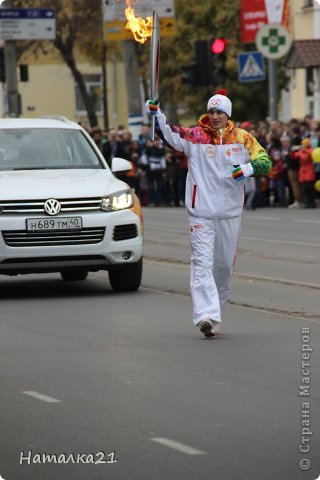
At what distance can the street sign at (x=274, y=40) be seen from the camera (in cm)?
3153

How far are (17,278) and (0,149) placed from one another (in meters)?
2.19

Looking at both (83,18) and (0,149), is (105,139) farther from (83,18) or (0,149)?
(83,18)

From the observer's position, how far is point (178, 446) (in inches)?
287

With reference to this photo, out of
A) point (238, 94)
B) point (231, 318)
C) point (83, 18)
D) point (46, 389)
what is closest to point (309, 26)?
point (238, 94)

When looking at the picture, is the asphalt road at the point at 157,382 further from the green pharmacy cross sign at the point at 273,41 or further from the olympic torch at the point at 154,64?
the green pharmacy cross sign at the point at 273,41

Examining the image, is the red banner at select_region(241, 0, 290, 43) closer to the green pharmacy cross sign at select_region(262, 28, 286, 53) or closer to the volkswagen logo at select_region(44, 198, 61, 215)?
the green pharmacy cross sign at select_region(262, 28, 286, 53)

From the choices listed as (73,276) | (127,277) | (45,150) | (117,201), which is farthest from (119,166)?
(73,276)

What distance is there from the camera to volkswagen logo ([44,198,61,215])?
14.2m

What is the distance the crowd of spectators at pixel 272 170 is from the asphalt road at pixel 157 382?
45.4 ft

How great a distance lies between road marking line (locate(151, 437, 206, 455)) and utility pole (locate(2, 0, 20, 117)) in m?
28.2

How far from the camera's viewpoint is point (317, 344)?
1094 centimetres

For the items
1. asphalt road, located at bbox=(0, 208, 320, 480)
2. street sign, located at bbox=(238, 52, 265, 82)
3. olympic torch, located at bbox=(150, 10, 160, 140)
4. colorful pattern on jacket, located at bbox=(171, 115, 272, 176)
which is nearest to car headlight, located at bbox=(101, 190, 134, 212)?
asphalt road, located at bbox=(0, 208, 320, 480)

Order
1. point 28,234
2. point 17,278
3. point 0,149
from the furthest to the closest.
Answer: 1. point 17,278
2. point 0,149
3. point 28,234

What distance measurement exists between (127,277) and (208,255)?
11.7 ft
